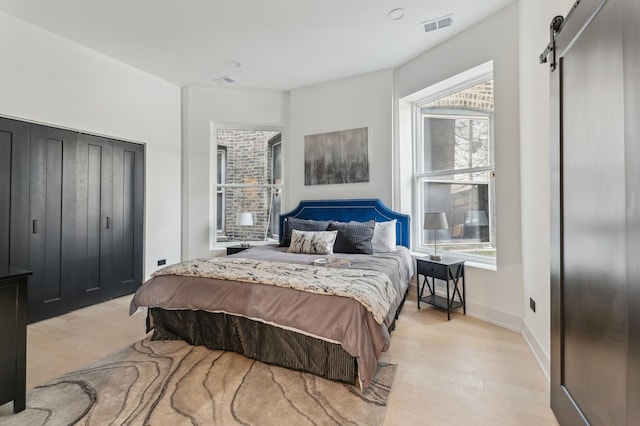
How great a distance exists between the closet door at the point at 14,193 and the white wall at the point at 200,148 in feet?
6.39

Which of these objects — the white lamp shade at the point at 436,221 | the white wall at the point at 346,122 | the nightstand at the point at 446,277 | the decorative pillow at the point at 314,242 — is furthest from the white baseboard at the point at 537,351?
the white wall at the point at 346,122

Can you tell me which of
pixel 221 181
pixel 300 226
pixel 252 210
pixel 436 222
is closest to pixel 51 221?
pixel 221 181

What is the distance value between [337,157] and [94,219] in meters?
3.32

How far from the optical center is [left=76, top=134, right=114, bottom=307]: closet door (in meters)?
3.70

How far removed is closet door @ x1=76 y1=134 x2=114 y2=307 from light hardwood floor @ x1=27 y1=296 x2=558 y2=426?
392 mm

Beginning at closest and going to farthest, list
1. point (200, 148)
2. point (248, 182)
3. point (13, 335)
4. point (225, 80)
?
point (13, 335) → point (225, 80) → point (200, 148) → point (248, 182)

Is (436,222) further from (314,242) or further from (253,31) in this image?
(253,31)

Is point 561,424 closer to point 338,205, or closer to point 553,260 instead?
point 553,260

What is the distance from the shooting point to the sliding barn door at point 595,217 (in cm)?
106

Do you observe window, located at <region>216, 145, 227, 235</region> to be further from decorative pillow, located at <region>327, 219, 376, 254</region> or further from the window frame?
decorative pillow, located at <region>327, 219, 376, 254</region>

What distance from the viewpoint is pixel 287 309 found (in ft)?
6.93

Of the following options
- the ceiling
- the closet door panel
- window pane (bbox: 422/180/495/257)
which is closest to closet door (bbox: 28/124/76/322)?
the closet door panel

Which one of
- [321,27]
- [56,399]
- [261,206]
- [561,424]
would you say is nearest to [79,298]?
[56,399]

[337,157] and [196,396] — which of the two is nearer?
[196,396]
